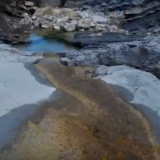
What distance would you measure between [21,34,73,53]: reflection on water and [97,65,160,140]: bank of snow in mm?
4393

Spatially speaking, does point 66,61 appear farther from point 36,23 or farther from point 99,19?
point 99,19

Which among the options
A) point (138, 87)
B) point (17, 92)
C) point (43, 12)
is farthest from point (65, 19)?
point (17, 92)

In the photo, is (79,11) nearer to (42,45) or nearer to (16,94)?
(42,45)

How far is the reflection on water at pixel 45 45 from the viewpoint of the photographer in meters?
14.1

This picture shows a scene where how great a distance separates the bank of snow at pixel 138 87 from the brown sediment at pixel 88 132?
0.27 meters

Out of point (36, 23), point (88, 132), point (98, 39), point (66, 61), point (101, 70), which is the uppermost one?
point (88, 132)

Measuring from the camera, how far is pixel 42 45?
→ 581 inches

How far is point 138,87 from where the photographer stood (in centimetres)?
877

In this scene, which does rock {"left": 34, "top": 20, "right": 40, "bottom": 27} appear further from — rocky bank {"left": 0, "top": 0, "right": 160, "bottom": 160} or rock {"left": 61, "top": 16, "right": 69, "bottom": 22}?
rocky bank {"left": 0, "top": 0, "right": 160, "bottom": 160}

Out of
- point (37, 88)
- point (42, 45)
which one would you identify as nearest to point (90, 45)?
point (42, 45)

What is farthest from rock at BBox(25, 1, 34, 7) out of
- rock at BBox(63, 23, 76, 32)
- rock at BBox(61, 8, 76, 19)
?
rock at BBox(63, 23, 76, 32)

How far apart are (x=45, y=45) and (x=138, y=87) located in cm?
701

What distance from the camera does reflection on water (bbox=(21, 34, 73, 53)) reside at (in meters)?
14.1

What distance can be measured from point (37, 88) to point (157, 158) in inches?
139
